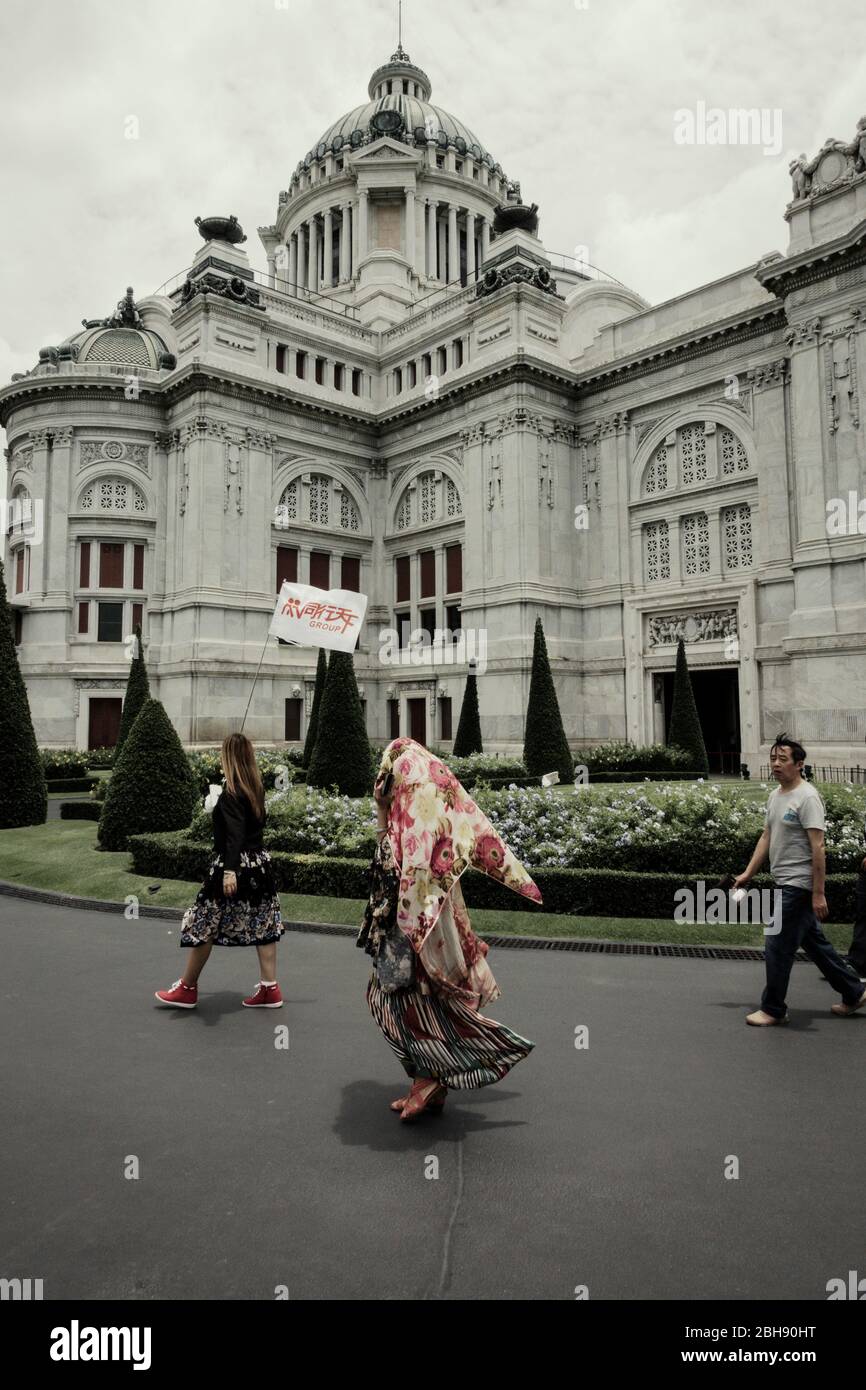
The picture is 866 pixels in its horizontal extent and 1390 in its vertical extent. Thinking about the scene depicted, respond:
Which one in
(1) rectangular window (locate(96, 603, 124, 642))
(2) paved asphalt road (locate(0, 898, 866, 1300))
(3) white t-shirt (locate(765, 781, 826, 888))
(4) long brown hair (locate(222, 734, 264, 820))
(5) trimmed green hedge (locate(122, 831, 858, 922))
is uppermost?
(1) rectangular window (locate(96, 603, 124, 642))

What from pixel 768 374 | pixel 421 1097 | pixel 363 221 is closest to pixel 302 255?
pixel 363 221

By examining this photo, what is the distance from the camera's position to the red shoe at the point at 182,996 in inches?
274

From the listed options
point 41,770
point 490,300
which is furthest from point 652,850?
point 490,300

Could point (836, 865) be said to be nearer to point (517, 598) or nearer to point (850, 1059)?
point (850, 1059)

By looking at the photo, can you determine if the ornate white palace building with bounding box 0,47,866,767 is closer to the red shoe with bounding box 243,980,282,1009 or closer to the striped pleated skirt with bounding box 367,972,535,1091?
the red shoe with bounding box 243,980,282,1009

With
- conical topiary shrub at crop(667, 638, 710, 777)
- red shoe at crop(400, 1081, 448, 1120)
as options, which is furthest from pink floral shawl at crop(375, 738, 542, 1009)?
conical topiary shrub at crop(667, 638, 710, 777)

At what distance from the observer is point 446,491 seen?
1564 inches

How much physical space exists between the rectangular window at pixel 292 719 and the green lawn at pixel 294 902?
21227mm

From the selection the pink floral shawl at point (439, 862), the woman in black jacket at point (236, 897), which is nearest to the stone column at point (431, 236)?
the woman in black jacket at point (236, 897)

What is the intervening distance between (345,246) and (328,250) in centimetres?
159

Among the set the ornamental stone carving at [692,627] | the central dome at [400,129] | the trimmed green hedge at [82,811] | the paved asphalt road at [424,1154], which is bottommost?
the paved asphalt road at [424,1154]

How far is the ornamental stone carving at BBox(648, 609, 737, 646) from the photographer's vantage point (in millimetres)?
31906

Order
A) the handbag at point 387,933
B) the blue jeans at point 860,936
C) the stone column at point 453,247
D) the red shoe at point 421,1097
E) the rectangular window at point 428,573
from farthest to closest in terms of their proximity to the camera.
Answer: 1. the stone column at point 453,247
2. the rectangular window at point 428,573
3. the blue jeans at point 860,936
4. the handbag at point 387,933
5. the red shoe at point 421,1097

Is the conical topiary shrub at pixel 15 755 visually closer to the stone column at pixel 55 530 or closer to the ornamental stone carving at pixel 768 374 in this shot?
the stone column at pixel 55 530
